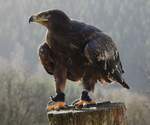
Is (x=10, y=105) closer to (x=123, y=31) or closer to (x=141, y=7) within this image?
(x=123, y=31)

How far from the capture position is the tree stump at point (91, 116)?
2869mm

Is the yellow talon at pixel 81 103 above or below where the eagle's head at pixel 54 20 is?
below

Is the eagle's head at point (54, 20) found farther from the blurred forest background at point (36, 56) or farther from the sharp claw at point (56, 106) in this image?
the blurred forest background at point (36, 56)

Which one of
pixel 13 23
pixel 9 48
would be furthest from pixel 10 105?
pixel 13 23

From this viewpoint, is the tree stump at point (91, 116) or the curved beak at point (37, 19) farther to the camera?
the curved beak at point (37, 19)

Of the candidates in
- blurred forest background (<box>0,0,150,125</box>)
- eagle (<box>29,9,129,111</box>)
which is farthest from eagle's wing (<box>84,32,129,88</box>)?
blurred forest background (<box>0,0,150,125</box>)

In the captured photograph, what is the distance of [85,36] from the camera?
3.20m

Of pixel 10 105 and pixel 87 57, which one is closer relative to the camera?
pixel 87 57

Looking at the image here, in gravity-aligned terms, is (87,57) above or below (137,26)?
below

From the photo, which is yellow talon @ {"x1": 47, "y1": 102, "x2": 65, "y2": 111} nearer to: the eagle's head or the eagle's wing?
the eagle's wing

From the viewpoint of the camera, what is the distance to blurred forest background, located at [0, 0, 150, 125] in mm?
21109

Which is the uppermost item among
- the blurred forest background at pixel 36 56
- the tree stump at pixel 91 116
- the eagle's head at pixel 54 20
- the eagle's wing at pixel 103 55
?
the blurred forest background at pixel 36 56

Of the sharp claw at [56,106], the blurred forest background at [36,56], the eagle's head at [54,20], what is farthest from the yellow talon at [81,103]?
the blurred forest background at [36,56]

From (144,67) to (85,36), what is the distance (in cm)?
3147
